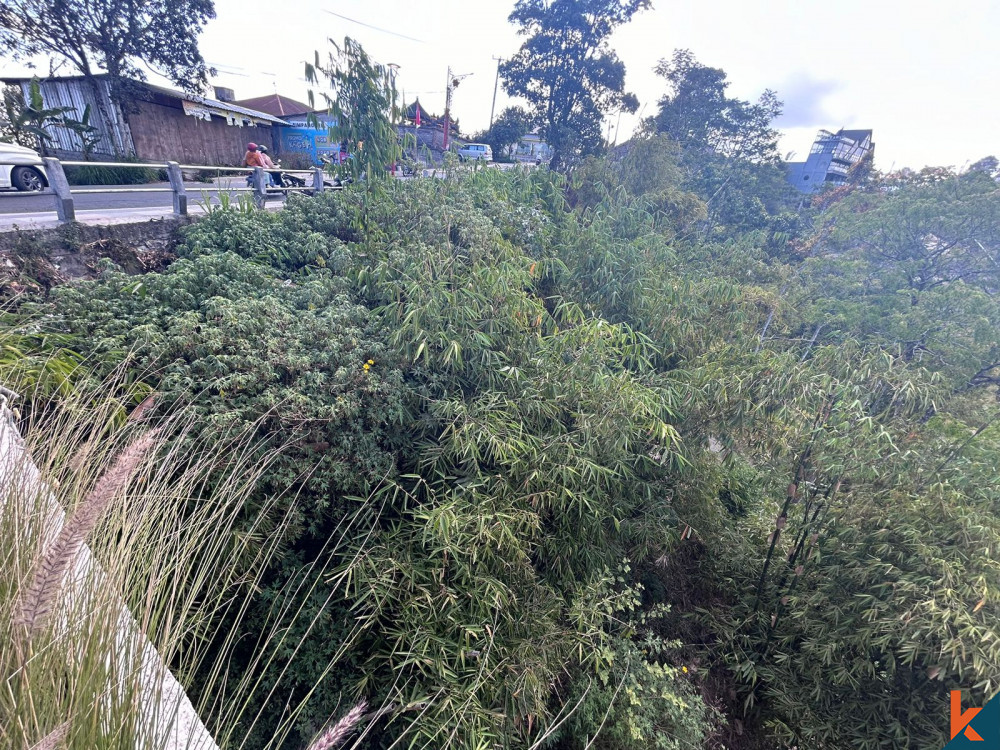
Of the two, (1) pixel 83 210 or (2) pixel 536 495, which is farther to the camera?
(1) pixel 83 210

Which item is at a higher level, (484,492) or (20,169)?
(20,169)

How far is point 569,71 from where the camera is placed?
9156mm

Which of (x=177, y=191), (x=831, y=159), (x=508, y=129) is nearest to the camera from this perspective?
(x=177, y=191)

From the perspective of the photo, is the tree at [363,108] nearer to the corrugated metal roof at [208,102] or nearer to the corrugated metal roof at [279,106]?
the corrugated metal roof at [208,102]

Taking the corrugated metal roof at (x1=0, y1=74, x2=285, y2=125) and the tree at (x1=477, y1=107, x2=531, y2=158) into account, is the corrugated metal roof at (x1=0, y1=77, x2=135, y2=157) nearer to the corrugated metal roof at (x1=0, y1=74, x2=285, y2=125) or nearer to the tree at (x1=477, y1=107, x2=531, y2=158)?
the corrugated metal roof at (x1=0, y1=74, x2=285, y2=125)

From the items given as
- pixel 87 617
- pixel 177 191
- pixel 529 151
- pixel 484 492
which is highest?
pixel 529 151

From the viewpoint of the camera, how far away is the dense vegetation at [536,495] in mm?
2219

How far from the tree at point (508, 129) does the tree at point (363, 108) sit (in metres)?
6.67

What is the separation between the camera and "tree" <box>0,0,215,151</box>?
7562mm

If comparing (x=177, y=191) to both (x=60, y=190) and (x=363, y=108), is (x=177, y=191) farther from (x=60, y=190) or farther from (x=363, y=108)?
(x=363, y=108)

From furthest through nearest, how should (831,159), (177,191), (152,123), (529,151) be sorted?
(831,159), (529,151), (152,123), (177,191)

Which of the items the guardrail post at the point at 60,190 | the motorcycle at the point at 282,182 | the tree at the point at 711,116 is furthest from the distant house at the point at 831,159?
the guardrail post at the point at 60,190

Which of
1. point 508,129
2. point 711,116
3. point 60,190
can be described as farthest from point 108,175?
point 711,116

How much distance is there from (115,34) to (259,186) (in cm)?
725
